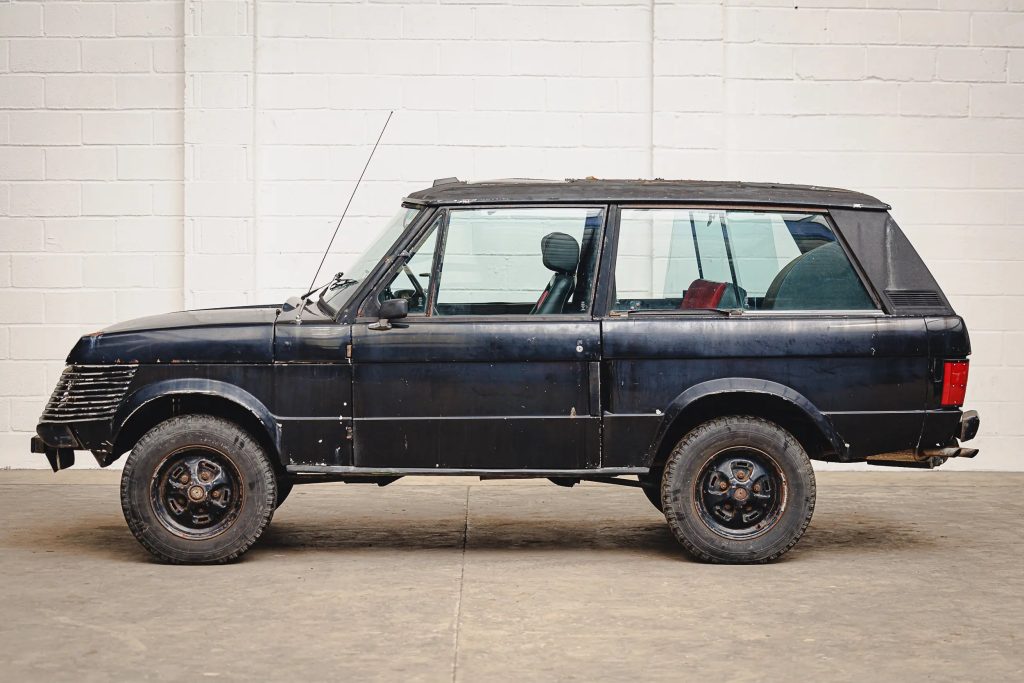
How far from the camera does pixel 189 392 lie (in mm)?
7062

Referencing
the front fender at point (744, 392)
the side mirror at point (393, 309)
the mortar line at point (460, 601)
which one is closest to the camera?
the mortar line at point (460, 601)

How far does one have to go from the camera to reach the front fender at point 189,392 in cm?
705

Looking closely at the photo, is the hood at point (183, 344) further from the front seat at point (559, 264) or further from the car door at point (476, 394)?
the front seat at point (559, 264)

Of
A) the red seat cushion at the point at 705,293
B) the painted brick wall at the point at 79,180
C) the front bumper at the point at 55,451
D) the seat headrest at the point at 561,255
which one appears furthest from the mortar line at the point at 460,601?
the painted brick wall at the point at 79,180

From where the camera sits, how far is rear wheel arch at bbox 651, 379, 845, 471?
7070 millimetres

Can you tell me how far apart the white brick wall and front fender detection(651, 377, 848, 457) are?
12.5ft

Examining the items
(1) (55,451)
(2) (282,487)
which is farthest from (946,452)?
(1) (55,451)

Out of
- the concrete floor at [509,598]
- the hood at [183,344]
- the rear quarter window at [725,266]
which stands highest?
the rear quarter window at [725,266]

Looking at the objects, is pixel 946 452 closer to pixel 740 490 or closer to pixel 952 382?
pixel 952 382

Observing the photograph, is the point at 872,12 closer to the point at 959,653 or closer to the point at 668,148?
the point at 668,148

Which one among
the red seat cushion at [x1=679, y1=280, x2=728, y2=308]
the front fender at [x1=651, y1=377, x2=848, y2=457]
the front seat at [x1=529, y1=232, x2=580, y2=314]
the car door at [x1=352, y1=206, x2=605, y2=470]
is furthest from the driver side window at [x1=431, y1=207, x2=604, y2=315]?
the front fender at [x1=651, y1=377, x2=848, y2=457]

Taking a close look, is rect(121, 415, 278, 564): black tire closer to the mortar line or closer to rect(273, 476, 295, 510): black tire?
rect(273, 476, 295, 510): black tire

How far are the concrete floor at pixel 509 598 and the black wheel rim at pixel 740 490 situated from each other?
0.25 metres

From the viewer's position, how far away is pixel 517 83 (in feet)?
34.9
